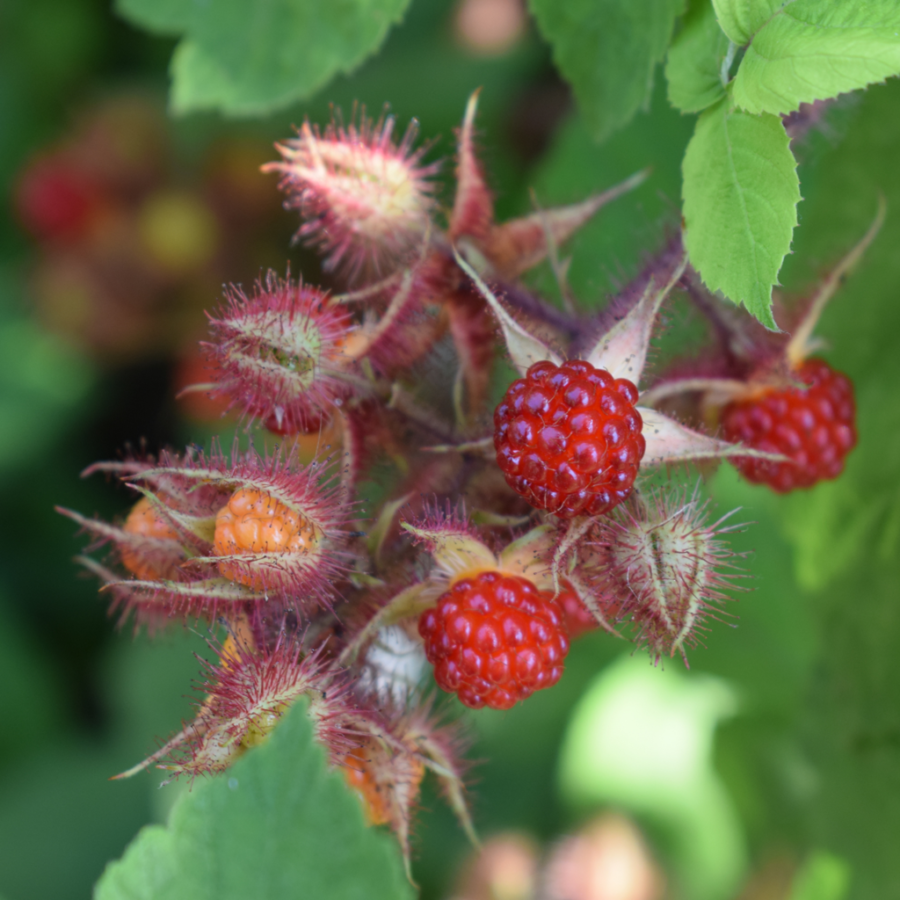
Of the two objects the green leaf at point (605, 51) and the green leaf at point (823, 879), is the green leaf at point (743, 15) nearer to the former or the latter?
the green leaf at point (605, 51)

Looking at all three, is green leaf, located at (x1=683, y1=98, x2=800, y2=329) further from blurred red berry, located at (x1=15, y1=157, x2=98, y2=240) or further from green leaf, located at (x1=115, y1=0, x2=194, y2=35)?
blurred red berry, located at (x1=15, y1=157, x2=98, y2=240)

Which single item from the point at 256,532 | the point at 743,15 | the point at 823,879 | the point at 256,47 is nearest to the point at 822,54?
the point at 743,15

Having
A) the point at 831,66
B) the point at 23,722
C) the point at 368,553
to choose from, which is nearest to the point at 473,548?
the point at 368,553

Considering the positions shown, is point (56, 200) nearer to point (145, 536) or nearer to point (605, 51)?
point (605, 51)

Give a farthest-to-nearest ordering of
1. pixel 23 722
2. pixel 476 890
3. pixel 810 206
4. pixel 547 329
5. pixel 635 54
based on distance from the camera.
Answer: pixel 23 722, pixel 476 890, pixel 810 206, pixel 635 54, pixel 547 329

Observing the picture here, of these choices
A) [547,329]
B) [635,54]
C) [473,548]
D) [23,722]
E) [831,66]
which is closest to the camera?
[831,66]

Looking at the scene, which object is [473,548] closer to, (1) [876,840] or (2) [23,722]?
(1) [876,840]

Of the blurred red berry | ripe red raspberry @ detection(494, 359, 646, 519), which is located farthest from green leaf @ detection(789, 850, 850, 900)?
the blurred red berry
